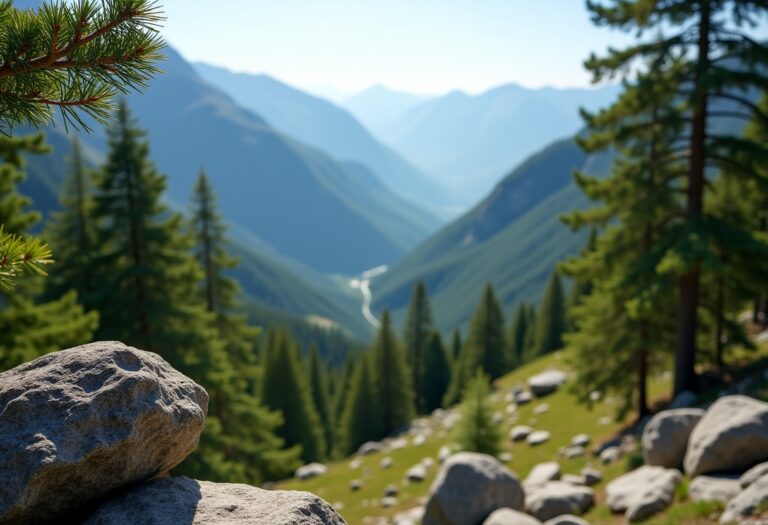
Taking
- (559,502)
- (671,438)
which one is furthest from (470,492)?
(671,438)

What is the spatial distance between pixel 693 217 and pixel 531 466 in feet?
40.2

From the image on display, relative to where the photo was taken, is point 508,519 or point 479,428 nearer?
point 508,519

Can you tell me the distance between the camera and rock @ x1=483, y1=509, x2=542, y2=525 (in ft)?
36.5

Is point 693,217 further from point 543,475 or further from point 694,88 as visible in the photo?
point 543,475

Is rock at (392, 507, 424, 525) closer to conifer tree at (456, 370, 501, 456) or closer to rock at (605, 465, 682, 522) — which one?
conifer tree at (456, 370, 501, 456)

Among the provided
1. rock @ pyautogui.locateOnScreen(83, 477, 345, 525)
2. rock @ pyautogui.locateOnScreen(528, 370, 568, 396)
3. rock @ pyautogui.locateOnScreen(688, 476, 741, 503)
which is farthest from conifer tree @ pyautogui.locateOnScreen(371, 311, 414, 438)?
rock @ pyautogui.locateOnScreen(83, 477, 345, 525)

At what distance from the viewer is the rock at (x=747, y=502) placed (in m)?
8.18

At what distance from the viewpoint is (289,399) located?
148 ft

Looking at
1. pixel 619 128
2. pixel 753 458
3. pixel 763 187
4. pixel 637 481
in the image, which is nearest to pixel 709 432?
pixel 753 458

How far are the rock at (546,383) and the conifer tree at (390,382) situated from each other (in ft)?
45.8

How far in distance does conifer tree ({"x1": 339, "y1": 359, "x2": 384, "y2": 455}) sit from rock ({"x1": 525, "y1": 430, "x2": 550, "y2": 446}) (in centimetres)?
2459

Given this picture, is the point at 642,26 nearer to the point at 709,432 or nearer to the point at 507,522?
the point at 709,432

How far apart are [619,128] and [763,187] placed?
442cm

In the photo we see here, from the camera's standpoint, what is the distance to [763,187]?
1553cm
